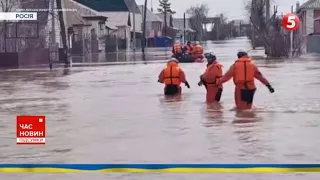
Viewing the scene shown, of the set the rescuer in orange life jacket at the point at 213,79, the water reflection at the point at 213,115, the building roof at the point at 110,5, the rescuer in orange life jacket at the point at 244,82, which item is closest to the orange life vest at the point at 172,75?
the rescuer in orange life jacket at the point at 213,79

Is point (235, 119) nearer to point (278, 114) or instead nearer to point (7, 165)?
point (278, 114)

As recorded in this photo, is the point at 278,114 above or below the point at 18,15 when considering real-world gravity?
below

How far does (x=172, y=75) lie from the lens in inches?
706

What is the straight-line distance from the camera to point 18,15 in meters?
43.0

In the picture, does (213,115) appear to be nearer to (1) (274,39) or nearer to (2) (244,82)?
(2) (244,82)

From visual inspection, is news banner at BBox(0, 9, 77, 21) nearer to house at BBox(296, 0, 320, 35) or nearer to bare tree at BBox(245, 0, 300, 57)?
bare tree at BBox(245, 0, 300, 57)

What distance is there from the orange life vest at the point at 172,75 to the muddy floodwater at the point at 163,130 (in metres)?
0.54

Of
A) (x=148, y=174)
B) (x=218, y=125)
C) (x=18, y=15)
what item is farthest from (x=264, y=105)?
(x=18, y=15)

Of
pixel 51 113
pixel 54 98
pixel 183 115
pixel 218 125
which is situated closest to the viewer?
pixel 218 125

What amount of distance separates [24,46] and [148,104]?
99.7 feet

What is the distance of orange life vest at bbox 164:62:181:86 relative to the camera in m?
17.9

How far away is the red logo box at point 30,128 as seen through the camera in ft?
23.5

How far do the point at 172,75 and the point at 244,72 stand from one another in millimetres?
3953

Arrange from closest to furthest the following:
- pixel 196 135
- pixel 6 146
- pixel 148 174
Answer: pixel 148 174 < pixel 6 146 < pixel 196 135
